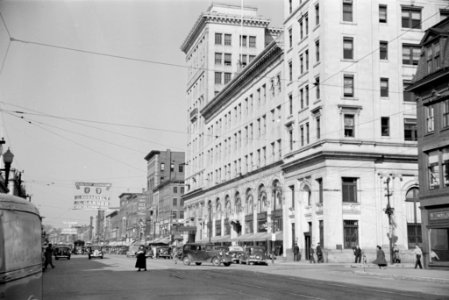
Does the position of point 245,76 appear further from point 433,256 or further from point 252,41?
point 433,256

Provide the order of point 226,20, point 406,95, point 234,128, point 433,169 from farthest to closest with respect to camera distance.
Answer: point 226,20, point 234,128, point 406,95, point 433,169

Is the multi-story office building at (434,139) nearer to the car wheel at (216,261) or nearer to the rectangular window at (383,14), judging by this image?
the car wheel at (216,261)

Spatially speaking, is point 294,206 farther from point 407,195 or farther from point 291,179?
point 407,195

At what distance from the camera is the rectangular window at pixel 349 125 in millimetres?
54344

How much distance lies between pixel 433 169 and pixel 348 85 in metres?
18.9

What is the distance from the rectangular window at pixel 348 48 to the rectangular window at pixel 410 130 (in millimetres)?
8522

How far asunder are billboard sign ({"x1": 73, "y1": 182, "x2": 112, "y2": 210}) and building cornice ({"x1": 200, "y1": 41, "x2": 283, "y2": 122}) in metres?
27.2

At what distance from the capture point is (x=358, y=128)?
54.5 meters

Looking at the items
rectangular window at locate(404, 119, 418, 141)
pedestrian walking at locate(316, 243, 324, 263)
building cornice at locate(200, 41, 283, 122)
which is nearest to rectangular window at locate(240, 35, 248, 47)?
building cornice at locate(200, 41, 283, 122)

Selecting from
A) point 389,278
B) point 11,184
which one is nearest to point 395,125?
point 389,278

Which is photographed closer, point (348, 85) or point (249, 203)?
point (348, 85)

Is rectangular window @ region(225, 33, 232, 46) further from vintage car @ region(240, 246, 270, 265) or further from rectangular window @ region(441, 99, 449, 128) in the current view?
rectangular window @ region(441, 99, 449, 128)

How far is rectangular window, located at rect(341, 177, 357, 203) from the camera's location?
53.4 meters

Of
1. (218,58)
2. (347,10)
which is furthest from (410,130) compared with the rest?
(218,58)
